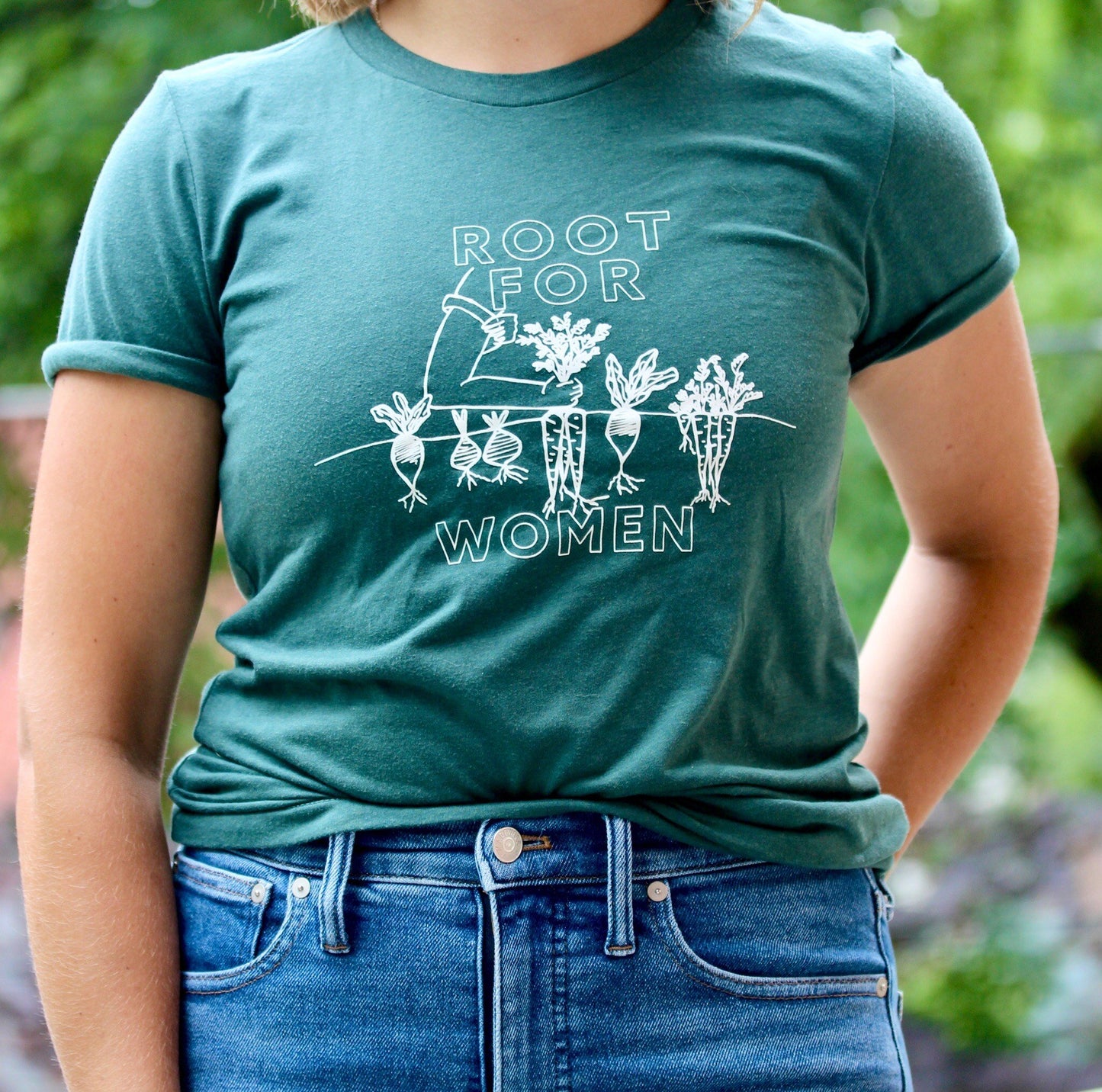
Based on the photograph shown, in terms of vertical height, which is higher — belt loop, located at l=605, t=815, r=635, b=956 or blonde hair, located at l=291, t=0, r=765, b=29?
blonde hair, located at l=291, t=0, r=765, b=29

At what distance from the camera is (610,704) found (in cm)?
90

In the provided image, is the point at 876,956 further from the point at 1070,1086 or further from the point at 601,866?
the point at 1070,1086

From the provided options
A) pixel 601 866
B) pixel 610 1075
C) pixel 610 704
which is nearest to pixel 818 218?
pixel 610 704

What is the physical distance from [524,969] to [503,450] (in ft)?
1.19

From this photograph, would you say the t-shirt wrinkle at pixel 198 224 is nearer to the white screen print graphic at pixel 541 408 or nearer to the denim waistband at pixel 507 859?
the white screen print graphic at pixel 541 408

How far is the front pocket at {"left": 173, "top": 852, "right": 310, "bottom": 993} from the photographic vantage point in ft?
3.03

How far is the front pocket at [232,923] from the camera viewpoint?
92cm

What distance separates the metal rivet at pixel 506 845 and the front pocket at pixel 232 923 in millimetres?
146

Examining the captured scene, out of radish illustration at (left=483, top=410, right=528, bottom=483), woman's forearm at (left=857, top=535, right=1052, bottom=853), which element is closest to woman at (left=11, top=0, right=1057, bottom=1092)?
radish illustration at (left=483, top=410, right=528, bottom=483)

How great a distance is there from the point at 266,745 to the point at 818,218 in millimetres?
583

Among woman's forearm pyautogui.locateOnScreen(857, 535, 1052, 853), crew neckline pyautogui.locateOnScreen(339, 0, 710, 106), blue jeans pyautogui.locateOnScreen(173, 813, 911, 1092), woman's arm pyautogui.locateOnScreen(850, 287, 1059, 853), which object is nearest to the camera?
blue jeans pyautogui.locateOnScreen(173, 813, 911, 1092)

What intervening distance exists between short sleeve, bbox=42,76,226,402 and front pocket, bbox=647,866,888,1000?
1.76ft

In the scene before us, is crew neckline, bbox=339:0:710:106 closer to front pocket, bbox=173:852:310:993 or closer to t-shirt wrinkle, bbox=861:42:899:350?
t-shirt wrinkle, bbox=861:42:899:350

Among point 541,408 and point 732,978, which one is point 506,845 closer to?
point 732,978
